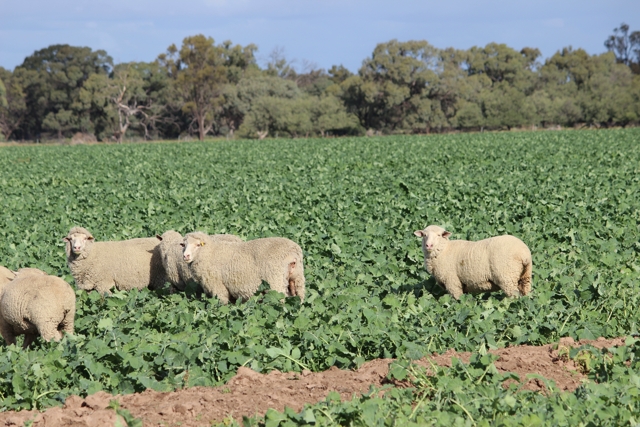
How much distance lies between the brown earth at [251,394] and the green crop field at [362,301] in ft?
0.70

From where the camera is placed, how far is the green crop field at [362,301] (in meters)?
5.72

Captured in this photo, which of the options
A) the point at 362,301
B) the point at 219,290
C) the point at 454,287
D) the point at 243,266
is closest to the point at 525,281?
the point at 454,287

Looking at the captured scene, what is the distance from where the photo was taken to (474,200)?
53.7 feet

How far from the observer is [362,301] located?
816cm

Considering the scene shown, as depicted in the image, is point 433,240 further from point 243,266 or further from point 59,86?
point 59,86

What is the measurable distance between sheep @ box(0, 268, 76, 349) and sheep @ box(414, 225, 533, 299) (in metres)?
4.26

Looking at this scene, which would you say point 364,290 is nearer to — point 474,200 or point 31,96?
point 474,200

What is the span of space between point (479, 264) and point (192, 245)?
3.59 meters

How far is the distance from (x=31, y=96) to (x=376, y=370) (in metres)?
93.3

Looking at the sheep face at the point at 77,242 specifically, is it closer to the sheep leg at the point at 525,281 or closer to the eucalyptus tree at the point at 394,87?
the sheep leg at the point at 525,281

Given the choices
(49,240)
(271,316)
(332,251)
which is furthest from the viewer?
(49,240)

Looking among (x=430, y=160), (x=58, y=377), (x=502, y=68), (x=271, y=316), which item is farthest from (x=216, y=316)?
(x=502, y=68)

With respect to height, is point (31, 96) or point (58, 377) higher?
point (31, 96)

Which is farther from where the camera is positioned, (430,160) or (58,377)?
(430,160)
